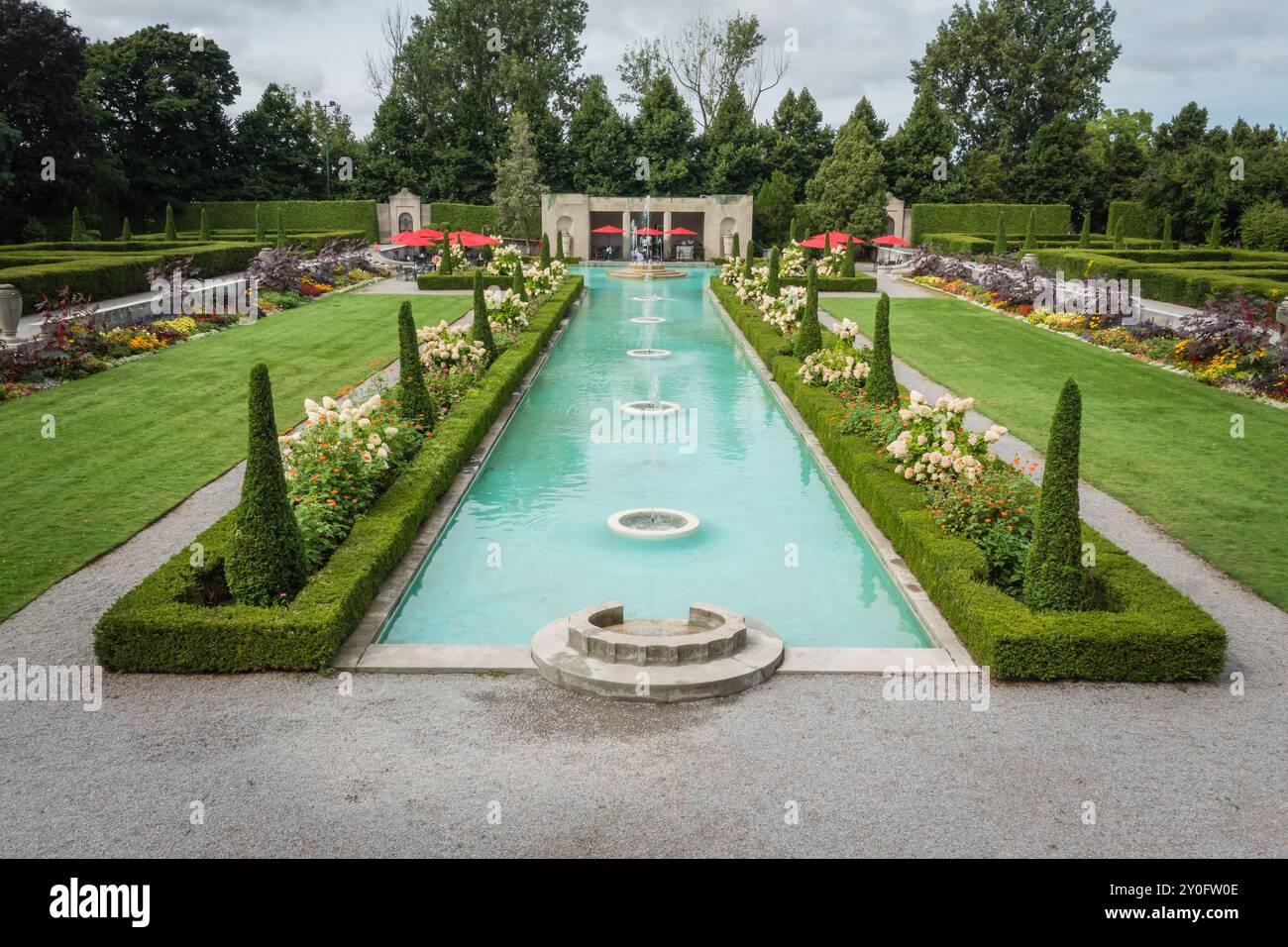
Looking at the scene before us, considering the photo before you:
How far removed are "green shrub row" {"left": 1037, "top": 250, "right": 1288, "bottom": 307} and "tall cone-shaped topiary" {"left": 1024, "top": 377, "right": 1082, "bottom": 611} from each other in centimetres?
1652

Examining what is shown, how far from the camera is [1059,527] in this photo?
27.7 feet

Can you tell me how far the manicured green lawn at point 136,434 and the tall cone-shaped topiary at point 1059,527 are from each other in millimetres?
9130

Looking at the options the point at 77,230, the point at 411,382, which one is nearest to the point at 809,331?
the point at 411,382

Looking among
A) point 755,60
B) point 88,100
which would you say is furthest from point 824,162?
point 88,100

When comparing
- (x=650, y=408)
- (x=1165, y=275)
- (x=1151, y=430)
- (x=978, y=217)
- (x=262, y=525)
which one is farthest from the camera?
(x=978, y=217)

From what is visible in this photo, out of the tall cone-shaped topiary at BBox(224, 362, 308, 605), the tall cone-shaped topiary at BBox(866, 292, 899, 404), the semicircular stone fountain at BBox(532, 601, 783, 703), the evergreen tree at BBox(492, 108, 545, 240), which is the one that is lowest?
the semicircular stone fountain at BBox(532, 601, 783, 703)

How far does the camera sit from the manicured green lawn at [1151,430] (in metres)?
11.4

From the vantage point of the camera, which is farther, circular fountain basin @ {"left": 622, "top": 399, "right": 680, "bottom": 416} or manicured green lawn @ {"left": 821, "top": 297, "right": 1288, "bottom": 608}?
circular fountain basin @ {"left": 622, "top": 399, "right": 680, "bottom": 416}

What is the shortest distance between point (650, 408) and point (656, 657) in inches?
424

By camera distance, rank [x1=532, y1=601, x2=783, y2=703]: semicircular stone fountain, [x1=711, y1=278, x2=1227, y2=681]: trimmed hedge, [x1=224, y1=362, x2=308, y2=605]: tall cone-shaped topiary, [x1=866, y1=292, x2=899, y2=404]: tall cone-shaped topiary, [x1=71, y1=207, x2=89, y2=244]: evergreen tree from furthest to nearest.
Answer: [x1=71, y1=207, x2=89, y2=244]: evergreen tree
[x1=866, y1=292, x2=899, y2=404]: tall cone-shaped topiary
[x1=224, y1=362, x2=308, y2=605]: tall cone-shaped topiary
[x1=711, y1=278, x2=1227, y2=681]: trimmed hedge
[x1=532, y1=601, x2=783, y2=703]: semicircular stone fountain

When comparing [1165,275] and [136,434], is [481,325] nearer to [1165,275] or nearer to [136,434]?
[136,434]

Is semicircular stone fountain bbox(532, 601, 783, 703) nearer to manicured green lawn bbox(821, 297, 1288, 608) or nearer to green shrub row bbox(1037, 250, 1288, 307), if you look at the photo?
manicured green lawn bbox(821, 297, 1288, 608)

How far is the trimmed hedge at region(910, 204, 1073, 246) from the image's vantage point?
54.7 m

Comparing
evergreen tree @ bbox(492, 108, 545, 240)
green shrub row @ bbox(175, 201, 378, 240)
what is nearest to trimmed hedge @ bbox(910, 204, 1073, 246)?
evergreen tree @ bbox(492, 108, 545, 240)
